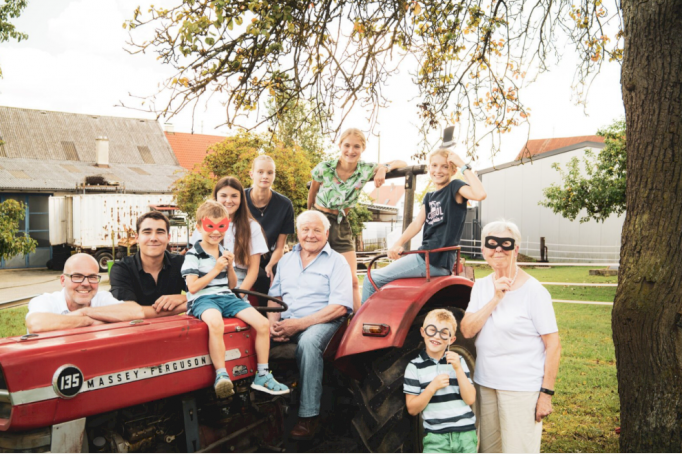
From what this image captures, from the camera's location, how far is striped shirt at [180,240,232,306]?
271cm

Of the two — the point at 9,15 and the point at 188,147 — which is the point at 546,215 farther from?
the point at 9,15

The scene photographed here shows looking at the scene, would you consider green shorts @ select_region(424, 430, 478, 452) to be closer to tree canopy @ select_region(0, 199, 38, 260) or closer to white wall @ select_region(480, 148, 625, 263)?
tree canopy @ select_region(0, 199, 38, 260)

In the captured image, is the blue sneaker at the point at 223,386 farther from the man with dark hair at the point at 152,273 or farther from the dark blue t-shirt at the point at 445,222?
the dark blue t-shirt at the point at 445,222

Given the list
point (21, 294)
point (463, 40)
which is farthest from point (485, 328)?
point (21, 294)

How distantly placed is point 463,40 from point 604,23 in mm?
1309

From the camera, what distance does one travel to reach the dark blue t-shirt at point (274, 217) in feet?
12.4

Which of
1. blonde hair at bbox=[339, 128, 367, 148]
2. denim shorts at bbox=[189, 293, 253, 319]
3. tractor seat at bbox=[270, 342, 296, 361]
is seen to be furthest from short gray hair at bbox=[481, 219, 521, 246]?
blonde hair at bbox=[339, 128, 367, 148]

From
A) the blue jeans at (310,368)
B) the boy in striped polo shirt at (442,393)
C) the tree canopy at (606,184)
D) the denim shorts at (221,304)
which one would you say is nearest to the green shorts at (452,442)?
the boy in striped polo shirt at (442,393)

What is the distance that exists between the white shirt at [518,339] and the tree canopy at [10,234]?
23.5ft

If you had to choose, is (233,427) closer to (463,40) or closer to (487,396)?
(487,396)

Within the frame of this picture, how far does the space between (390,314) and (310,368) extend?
1.54ft

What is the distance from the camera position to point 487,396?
8.23ft

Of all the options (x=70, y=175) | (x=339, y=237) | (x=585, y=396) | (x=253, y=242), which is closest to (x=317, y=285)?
(x=253, y=242)

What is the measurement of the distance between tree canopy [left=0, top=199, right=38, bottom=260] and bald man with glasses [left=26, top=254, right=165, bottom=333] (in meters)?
5.82
